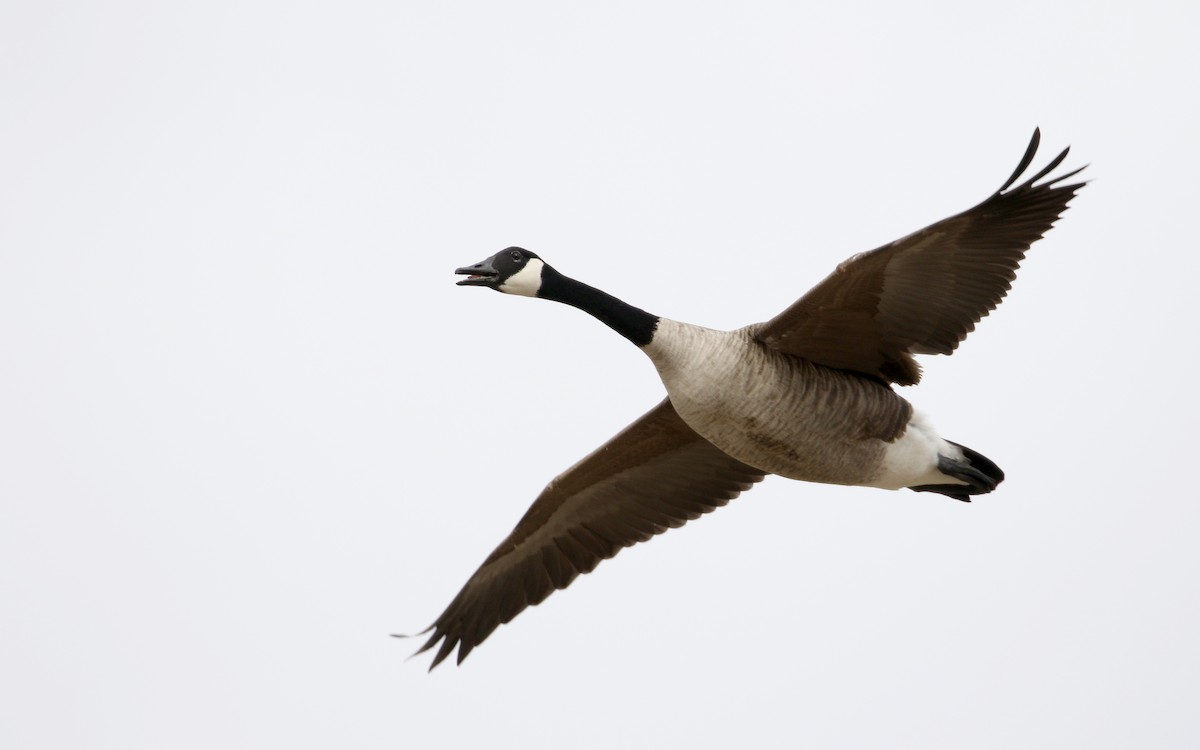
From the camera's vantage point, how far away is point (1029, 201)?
8.96 m

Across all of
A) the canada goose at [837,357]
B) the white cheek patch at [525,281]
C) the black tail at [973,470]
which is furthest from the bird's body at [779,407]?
the white cheek patch at [525,281]

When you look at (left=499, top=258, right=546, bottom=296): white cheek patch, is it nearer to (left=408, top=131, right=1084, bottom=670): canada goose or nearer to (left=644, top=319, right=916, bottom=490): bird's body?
(left=408, top=131, right=1084, bottom=670): canada goose

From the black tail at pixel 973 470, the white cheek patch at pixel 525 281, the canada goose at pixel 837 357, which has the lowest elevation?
the black tail at pixel 973 470

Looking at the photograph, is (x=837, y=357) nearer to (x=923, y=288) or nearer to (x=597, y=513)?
(x=923, y=288)

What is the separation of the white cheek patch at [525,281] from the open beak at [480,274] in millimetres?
104

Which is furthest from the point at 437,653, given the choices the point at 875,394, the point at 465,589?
the point at 875,394

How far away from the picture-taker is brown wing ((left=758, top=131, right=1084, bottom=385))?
29.0 ft

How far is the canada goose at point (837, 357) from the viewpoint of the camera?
354 inches

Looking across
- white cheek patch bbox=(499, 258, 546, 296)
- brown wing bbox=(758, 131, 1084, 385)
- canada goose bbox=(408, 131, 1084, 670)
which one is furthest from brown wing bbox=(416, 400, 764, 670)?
brown wing bbox=(758, 131, 1084, 385)

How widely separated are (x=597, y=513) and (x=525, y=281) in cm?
229

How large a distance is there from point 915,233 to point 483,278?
2.99 metres

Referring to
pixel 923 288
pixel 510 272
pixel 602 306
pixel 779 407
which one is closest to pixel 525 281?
pixel 510 272

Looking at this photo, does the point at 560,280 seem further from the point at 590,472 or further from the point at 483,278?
the point at 590,472

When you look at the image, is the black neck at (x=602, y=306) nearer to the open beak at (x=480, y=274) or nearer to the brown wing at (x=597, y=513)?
the open beak at (x=480, y=274)
